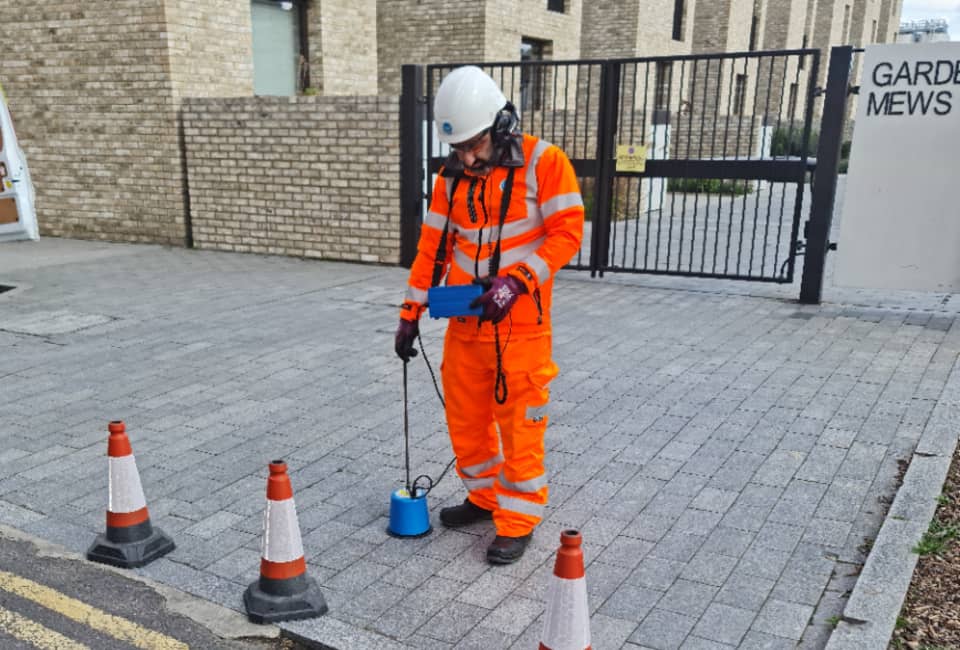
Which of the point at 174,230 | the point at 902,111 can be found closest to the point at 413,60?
the point at 174,230

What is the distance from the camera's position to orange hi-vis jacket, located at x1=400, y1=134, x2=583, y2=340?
11.7 ft

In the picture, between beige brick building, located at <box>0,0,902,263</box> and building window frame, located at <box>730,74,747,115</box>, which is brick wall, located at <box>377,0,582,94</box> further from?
building window frame, located at <box>730,74,747,115</box>

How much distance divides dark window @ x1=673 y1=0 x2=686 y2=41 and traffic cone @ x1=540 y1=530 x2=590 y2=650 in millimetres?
27384

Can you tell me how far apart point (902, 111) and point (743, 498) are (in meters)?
5.41

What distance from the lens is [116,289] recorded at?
963 centimetres

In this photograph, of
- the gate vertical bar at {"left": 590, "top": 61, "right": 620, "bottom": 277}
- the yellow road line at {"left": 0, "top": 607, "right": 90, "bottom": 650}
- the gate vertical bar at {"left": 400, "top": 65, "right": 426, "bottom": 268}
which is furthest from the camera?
the gate vertical bar at {"left": 400, "top": 65, "right": 426, "bottom": 268}

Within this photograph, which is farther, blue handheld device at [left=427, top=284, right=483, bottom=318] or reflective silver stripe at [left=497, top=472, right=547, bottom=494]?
reflective silver stripe at [left=497, top=472, right=547, bottom=494]

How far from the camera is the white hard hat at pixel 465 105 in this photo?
11.4 ft

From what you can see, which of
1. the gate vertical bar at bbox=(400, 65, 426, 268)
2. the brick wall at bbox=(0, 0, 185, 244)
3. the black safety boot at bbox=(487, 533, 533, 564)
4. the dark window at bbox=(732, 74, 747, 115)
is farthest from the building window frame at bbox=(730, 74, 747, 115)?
the black safety boot at bbox=(487, 533, 533, 564)

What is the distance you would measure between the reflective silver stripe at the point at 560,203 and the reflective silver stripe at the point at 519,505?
1296mm

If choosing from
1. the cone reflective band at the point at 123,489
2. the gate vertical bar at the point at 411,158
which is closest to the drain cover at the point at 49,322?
the gate vertical bar at the point at 411,158

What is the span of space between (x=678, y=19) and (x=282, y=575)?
27789mm

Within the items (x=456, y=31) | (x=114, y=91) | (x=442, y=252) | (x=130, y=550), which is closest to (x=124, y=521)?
(x=130, y=550)

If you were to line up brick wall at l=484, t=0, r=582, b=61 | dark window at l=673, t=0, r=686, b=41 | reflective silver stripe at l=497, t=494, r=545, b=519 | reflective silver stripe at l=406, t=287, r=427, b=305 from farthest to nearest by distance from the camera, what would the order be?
dark window at l=673, t=0, r=686, b=41 < brick wall at l=484, t=0, r=582, b=61 < reflective silver stripe at l=406, t=287, r=427, b=305 < reflective silver stripe at l=497, t=494, r=545, b=519
